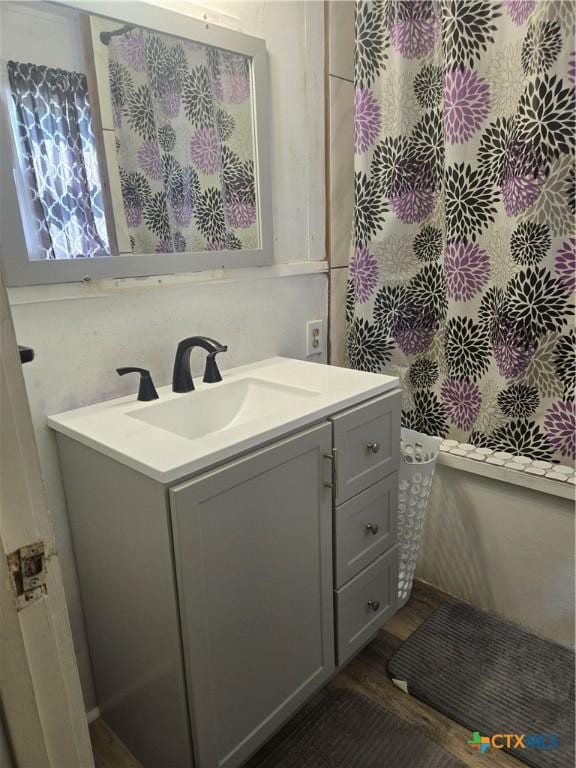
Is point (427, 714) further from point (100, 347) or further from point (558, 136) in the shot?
point (558, 136)

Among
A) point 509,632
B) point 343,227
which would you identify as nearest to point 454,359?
point 343,227

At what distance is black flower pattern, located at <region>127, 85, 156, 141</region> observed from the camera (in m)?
1.23

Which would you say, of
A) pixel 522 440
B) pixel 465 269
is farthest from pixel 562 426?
pixel 465 269

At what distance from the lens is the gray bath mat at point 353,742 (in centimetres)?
127

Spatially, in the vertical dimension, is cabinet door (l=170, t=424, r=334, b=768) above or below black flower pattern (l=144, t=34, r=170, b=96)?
below

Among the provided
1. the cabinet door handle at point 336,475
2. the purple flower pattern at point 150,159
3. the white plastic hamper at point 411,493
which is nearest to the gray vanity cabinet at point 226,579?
the cabinet door handle at point 336,475

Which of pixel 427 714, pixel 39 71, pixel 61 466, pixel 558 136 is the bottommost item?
pixel 427 714

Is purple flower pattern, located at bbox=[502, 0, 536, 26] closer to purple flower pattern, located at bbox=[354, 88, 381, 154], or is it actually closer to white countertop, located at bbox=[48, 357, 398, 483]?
purple flower pattern, located at bbox=[354, 88, 381, 154]

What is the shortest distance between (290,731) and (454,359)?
1.14 meters

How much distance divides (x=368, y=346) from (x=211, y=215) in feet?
2.34

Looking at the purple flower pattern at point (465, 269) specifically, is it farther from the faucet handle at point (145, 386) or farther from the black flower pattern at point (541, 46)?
the faucet handle at point (145, 386)

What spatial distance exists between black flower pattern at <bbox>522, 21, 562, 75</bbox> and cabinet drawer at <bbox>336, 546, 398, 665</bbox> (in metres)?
1.33

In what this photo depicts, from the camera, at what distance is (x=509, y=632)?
64.9 inches

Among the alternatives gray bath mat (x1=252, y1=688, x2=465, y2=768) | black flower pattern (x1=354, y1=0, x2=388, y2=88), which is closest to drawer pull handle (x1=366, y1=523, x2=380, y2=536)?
gray bath mat (x1=252, y1=688, x2=465, y2=768)
